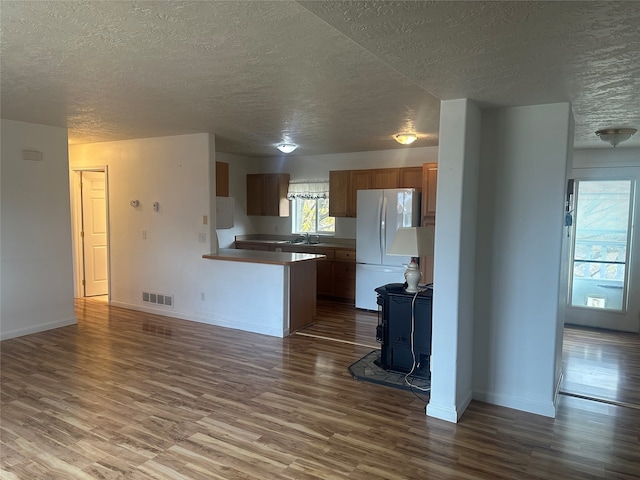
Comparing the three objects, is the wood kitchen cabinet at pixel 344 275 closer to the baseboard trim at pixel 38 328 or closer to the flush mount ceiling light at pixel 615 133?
the flush mount ceiling light at pixel 615 133

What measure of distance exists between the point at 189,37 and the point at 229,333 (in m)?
3.51

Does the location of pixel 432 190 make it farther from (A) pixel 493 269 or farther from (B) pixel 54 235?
(B) pixel 54 235

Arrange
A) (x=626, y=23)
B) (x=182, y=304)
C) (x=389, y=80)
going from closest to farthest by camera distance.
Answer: (x=626, y=23) < (x=389, y=80) < (x=182, y=304)

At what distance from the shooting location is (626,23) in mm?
1631

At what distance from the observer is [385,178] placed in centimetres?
634

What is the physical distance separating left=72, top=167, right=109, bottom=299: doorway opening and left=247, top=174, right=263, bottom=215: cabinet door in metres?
2.34

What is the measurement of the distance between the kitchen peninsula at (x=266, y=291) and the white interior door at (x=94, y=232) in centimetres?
266

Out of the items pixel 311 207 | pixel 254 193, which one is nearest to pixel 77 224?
pixel 254 193

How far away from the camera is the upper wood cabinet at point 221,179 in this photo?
6.17 metres

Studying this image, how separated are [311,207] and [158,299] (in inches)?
118

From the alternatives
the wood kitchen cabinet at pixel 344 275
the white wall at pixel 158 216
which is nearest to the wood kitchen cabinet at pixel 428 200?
the wood kitchen cabinet at pixel 344 275

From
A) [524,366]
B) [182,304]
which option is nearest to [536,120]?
[524,366]

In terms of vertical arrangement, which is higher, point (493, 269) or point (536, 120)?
point (536, 120)

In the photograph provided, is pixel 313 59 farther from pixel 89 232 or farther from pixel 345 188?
pixel 89 232
